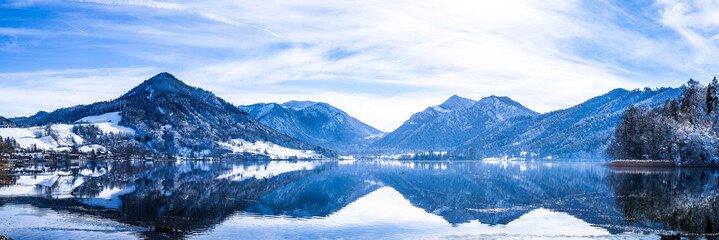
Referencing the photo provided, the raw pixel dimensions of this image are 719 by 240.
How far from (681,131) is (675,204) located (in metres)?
98.9

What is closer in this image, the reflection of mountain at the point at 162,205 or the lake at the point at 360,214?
the lake at the point at 360,214

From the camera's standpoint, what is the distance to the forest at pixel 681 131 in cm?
14962

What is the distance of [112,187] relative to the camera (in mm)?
99125

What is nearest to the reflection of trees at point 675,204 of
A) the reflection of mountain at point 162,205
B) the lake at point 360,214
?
the lake at point 360,214

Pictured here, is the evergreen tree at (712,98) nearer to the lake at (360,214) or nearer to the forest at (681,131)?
the forest at (681,131)

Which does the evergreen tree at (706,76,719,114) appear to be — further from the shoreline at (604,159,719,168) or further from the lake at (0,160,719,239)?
the lake at (0,160,719,239)

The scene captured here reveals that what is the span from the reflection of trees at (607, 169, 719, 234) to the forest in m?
59.6

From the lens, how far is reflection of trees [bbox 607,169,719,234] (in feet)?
169

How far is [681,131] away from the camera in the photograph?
490 feet

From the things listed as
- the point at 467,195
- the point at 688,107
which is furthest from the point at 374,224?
the point at 688,107

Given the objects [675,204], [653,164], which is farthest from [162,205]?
[653,164]

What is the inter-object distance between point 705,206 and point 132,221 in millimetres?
66288

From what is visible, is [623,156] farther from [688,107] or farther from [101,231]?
[101,231]

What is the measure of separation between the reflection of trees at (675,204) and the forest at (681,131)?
59.6 metres
